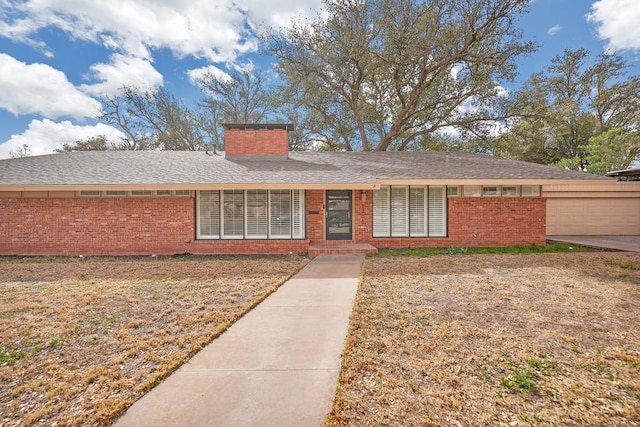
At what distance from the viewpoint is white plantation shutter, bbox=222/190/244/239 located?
31.3 ft

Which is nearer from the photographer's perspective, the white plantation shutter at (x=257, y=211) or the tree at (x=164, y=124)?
the white plantation shutter at (x=257, y=211)

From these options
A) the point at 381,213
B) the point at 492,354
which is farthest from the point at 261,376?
the point at 381,213

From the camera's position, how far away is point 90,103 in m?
21.0

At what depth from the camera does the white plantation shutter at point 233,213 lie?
9547 millimetres

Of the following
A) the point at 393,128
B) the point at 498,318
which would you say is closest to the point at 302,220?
the point at 498,318

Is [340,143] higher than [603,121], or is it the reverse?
[603,121]

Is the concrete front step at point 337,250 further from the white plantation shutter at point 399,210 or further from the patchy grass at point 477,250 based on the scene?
the white plantation shutter at point 399,210

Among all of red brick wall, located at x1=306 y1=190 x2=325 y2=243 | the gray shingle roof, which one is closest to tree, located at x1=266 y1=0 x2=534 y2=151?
the gray shingle roof

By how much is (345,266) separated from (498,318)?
370 centimetres

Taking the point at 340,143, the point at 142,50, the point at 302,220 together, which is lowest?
the point at 302,220

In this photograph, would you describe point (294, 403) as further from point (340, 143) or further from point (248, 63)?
point (248, 63)

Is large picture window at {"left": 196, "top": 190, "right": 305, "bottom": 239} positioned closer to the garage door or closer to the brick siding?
the brick siding

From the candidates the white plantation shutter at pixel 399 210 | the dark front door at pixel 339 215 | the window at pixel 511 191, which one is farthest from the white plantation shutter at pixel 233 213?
the window at pixel 511 191

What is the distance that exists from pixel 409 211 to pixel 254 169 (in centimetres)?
545
